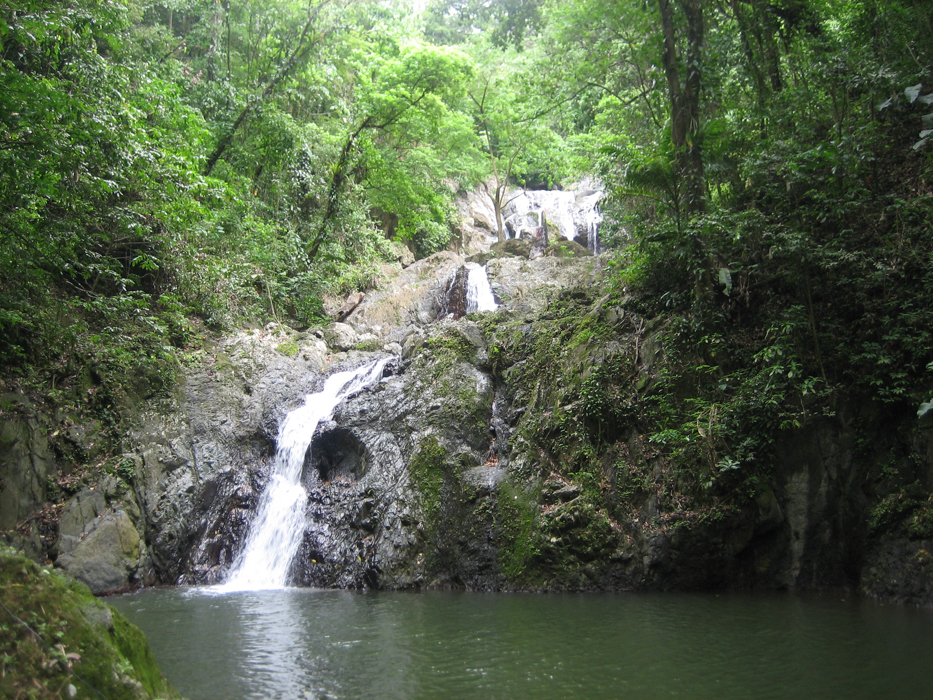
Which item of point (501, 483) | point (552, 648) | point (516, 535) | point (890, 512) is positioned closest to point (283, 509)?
point (501, 483)

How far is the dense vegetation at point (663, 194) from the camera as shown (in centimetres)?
737

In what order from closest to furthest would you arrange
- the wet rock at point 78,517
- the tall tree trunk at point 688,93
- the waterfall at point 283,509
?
the tall tree trunk at point 688,93 → the wet rock at point 78,517 → the waterfall at point 283,509

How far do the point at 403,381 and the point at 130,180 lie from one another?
5514 millimetres

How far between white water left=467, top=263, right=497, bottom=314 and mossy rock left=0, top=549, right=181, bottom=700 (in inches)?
558

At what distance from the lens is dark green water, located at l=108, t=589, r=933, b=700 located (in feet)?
13.9

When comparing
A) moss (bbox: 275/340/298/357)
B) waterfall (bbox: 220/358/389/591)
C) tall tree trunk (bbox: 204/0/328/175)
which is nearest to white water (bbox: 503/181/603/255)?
tall tree trunk (bbox: 204/0/328/175)

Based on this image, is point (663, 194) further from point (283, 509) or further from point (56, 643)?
point (56, 643)

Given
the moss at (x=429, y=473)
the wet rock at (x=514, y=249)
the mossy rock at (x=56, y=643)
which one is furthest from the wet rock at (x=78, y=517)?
the wet rock at (x=514, y=249)

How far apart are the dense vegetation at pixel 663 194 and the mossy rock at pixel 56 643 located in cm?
506

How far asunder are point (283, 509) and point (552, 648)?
21.2 ft

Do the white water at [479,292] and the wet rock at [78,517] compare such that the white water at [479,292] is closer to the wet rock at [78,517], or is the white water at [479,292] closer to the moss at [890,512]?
the wet rock at [78,517]

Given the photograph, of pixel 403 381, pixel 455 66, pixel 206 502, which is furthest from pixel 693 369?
pixel 455 66

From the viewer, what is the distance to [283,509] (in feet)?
33.9

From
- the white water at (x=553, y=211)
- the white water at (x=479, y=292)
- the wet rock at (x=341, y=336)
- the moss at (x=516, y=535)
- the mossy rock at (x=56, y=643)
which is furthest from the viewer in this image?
the white water at (x=553, y=211)
